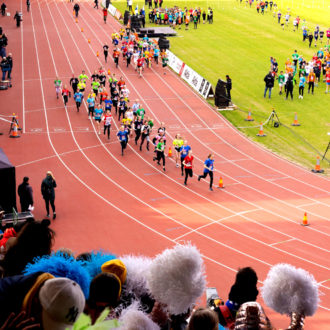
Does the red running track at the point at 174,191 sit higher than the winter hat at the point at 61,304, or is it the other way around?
the winter hat at the point at 61,304

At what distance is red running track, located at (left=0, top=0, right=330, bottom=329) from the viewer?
1753 cm

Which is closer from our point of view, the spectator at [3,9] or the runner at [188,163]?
the runner at [188,163]

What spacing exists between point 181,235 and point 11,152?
10381 mm

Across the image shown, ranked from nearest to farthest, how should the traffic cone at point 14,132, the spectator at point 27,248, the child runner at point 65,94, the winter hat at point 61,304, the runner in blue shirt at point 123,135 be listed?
1. the winter hat at point 61,304
2. the spectator at point 27,248
3. the runner in blue shirt at point 123,135
4. the traffic cone at point 14,132
5. the child runner at point 65,94

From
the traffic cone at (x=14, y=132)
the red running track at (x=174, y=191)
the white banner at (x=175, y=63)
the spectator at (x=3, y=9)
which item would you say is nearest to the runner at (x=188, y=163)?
the red running track at (x=174, y=191)

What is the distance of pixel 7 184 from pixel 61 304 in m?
13.5

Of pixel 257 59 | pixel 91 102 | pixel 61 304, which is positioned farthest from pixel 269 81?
pixel 61 304

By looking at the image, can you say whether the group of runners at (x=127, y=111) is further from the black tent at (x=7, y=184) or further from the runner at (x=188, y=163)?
the black tent at (x=7, y=184)

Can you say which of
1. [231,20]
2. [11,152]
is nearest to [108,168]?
[11,152]

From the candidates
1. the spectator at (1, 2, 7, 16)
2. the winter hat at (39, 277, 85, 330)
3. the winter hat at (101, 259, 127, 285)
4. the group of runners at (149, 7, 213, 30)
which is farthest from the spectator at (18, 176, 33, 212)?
the spectator at (1, 2, 7, 16)

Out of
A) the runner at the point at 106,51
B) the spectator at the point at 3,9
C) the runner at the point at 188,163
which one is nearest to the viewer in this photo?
the runner at the point at 188,163

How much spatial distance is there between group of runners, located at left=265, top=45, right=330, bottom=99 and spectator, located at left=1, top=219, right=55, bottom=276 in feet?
102

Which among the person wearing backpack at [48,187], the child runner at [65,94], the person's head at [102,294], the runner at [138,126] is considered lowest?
the child runner at [65,94]

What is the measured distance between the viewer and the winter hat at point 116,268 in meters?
6.02
